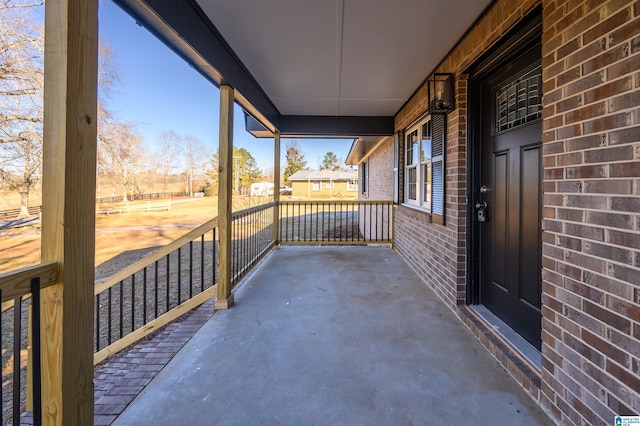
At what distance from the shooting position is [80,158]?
120 centimetres

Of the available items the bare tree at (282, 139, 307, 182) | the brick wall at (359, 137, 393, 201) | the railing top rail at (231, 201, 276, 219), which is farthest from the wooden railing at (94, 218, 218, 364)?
the bare tree at (282, 139, 307, 182)

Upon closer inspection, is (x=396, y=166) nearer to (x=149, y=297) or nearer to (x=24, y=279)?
(x=149, y=297)

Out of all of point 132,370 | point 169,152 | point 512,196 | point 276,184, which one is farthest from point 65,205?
point 169,152

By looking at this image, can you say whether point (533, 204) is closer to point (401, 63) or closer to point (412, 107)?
point (401, 63)

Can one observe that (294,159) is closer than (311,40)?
No

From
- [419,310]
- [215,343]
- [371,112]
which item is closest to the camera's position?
[215,343]

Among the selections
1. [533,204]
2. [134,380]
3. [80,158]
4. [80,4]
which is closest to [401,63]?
[533,204]

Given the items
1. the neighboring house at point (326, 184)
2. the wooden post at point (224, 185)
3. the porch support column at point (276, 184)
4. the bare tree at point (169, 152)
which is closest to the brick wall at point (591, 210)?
the wooden post at point (224, 185)

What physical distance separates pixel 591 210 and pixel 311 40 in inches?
94.2

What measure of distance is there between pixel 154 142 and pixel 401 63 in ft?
19.3

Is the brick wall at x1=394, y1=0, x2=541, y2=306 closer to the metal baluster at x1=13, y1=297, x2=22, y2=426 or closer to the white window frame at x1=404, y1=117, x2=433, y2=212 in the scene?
the white window frame at x1=404, y1=117, x2=433, y2=212

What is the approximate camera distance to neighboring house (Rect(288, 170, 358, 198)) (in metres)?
25.1

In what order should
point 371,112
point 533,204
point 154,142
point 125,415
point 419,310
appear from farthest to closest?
point 154,142
point 371,112
point 419,310
point 533,204
point 125,415

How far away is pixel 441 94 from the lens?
2.90 meters
